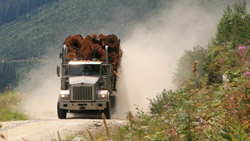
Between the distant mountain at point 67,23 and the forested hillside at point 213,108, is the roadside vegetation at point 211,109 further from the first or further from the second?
the distant mountain at point 67,23

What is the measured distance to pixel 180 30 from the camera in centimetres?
8494

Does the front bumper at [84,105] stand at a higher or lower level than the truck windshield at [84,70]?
lower

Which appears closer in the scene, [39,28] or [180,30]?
[180,30]

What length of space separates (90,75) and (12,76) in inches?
3229

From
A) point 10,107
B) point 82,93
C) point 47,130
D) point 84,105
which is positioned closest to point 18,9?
point 10,107

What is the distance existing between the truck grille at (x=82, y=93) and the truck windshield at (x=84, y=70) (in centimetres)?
101

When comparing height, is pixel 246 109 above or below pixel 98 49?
below

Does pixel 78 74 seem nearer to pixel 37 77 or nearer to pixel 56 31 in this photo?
pixel 56 31

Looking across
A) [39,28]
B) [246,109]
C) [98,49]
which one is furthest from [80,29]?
[246,109]

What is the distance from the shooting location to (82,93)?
48.3 feet

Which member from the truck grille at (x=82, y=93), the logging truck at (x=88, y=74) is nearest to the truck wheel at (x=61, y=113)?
the logging truck at (x=88, y=74)

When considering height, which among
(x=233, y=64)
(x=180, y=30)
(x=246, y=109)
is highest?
(x=180, y=30)

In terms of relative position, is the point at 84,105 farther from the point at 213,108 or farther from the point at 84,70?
the point at 213,108

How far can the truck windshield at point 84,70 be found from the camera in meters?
15.6
